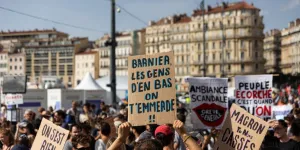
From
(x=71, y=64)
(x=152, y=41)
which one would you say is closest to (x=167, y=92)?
(x=152, y=41)

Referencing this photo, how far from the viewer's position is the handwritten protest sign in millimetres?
6016

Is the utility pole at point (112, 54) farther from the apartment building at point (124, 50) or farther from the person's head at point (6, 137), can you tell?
the apartment building at point (124, 50)

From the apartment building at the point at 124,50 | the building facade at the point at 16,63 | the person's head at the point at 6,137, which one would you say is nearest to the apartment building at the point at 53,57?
the building facade at the point at 16,63

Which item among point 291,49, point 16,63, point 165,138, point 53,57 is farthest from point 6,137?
point 16,63

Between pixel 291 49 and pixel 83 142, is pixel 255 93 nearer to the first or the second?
pixel 83 142

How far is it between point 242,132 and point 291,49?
492ft

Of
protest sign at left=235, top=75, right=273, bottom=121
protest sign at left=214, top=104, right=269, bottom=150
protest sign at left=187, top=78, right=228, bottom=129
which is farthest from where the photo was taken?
protest sign at left=235, top=75, right=273, bottom=121

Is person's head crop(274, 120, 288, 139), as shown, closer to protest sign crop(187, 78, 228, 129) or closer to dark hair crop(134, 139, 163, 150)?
protest sign crop(187, 78, 228, 129)

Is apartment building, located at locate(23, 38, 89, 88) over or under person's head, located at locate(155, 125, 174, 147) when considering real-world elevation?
over

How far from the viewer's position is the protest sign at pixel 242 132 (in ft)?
20.5

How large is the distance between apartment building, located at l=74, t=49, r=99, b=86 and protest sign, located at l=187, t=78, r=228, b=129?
5475 inches

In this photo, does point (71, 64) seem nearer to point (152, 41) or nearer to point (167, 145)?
point (152, 41)

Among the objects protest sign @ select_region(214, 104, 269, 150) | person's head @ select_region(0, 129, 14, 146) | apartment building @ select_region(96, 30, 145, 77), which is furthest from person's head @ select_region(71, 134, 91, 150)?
apartment building @ select_region(96, 30, 145, 77)

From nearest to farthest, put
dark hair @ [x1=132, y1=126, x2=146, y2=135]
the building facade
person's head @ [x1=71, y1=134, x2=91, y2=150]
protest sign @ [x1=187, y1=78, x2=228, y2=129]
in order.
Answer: person's head @ [x1=71, y1=134, x2=91, y2=150] → dark hair @ [x1=132, y1=126, x2=146, y2=135] → protest sign @ [x1=187, y1=78, x2=228, y2=129] → the building facade
